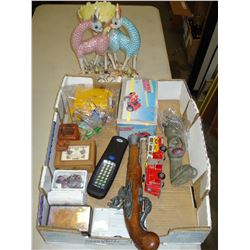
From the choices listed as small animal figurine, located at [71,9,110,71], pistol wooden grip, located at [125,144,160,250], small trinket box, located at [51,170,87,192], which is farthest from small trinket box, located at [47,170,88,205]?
small animal figurine, located at [71,9,110,71]

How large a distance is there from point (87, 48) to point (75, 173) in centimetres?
46

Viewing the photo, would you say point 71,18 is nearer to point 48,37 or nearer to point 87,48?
point 48,37

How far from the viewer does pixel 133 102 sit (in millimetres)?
989

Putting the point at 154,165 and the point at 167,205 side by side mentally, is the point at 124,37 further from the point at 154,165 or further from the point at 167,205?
the point at 167,205

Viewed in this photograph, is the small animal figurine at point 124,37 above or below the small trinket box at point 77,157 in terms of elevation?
above

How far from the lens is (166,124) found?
1.03 m

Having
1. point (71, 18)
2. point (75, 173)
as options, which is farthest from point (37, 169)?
point (71, 18)

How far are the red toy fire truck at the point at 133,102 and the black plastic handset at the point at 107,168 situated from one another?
11 cm

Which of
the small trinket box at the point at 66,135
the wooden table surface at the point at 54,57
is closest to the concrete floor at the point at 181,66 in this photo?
the wooden table surface at the point at 54,57

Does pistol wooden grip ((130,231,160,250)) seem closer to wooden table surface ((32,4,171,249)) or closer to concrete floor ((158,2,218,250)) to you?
wooden table surface ((32,4,171,249))

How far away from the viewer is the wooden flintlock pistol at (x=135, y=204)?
71 centimetres

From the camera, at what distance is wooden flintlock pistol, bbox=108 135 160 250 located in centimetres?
71

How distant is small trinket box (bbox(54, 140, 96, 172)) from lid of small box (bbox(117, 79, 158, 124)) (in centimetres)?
13

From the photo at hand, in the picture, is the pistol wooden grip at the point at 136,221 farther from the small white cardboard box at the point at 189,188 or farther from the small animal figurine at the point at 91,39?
the small animal figurine at the point at 91,39
